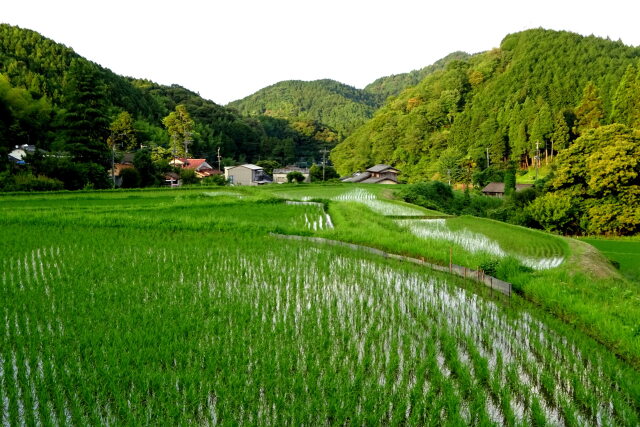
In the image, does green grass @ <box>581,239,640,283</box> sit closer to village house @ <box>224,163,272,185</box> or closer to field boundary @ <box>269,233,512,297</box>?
field boundary @ <box>269,233,512,297</box>

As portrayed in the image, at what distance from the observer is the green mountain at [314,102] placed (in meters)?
116

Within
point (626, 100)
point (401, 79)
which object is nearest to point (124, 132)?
point (626, 100)

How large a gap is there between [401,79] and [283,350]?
527 feet

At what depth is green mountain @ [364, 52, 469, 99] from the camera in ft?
469

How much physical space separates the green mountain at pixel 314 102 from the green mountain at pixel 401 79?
5285 mm

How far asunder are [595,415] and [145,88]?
8298 centimetres

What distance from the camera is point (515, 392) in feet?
8.54

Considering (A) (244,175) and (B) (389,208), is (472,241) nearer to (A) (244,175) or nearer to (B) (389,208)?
(B) (389,208)

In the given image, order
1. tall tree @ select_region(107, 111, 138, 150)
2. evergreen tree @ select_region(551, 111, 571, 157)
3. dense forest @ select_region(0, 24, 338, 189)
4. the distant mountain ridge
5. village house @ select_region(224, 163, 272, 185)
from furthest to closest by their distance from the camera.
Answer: the distant mountain ridge < village house @ select_region(224, 163, 272, 185) < evergreen tree @ select_region(551, 111, 571, 157) < tall tree @ select_region(107, 111, 138, 150) < dense forest @ select_region(0, 24, 338, 189)

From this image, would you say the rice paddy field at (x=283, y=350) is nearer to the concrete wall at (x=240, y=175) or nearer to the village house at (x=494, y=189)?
the village house at (x=494, y=189)

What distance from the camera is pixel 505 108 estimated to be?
177 feet

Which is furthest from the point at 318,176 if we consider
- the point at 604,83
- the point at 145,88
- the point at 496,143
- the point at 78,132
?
the point at 145,88

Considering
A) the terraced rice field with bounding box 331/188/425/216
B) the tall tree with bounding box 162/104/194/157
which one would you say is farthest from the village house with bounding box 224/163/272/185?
the terraced rice field with bounding box 331/188/425/216

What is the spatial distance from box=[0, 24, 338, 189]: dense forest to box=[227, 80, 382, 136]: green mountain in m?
27.3
